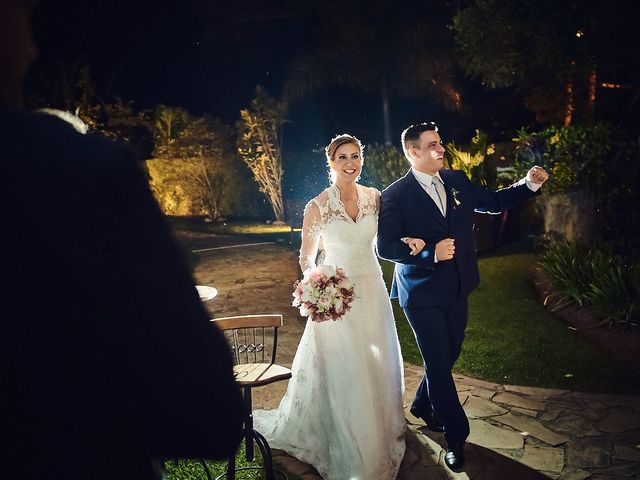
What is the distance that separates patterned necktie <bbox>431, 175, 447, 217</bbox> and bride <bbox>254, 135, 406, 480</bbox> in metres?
0.50

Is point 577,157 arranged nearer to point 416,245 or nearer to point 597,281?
point 597,281

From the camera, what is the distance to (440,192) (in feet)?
14.3

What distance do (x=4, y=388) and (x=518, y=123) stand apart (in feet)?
65.4

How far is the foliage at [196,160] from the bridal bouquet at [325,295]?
18316 mm

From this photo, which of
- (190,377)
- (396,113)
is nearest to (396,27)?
(396,113)

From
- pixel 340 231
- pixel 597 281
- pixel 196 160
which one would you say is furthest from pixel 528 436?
pixel 196 160

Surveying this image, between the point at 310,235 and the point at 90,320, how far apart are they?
3.70 meters

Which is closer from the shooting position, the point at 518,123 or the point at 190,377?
the point at 190,377

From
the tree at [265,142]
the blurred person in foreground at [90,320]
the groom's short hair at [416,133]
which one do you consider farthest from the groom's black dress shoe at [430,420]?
the tree at [265,142]

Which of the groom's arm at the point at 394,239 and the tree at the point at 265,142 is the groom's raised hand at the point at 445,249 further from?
the tree at the point at 265,142

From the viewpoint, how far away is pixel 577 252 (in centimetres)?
862

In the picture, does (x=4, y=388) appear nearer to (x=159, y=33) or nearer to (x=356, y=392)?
(x=356, y=392)

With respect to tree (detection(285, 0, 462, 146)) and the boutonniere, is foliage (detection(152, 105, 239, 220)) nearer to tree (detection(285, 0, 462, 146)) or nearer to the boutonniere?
tree (detection(285, 0, 462, 146))

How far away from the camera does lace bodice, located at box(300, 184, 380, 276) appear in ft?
14.7
